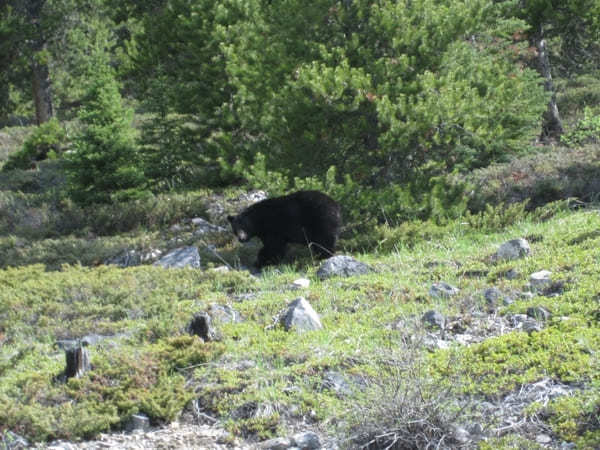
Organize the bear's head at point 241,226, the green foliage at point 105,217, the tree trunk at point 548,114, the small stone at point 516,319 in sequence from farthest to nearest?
the tree trunk at point 548,114 → the green foliage at point 105,217 → the bear's head at point 241,226 → the small stone at point 516,319

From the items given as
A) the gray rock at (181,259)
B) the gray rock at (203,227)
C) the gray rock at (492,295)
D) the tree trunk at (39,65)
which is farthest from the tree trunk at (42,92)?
the gray rock at (492,295)

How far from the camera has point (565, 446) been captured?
14.6 ft

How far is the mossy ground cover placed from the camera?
5238mm

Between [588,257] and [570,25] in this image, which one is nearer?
[588,257]

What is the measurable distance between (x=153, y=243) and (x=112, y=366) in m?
7.78

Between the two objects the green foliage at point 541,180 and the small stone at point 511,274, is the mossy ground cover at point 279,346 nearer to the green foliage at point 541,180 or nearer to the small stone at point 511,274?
the small stone at point 511,274

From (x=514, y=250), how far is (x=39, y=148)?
822 inches

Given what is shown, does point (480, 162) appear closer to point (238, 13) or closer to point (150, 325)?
point (238, 13)

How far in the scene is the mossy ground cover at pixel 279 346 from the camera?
17.2ft

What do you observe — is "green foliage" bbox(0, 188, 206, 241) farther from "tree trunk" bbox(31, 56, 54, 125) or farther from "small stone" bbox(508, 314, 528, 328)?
"tree trunk" bbox(31, 56, 54, 125)

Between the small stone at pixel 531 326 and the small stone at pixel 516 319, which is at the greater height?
the small stone at pixel 531 326

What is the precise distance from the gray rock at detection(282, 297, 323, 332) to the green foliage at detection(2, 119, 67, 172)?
19720 mm

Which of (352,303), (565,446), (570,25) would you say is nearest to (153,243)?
(352,303)

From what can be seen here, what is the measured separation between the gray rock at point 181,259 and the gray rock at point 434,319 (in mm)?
5247
